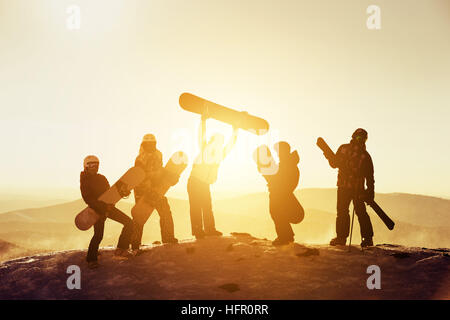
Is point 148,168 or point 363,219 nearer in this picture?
point 148,168

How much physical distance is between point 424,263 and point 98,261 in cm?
776

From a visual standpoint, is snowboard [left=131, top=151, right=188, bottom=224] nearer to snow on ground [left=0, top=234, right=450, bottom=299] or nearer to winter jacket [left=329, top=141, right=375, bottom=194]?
snow on ground [left=0, top=234, right=450, bottom=299]

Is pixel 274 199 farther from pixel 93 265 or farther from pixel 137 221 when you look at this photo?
pixel 93 265

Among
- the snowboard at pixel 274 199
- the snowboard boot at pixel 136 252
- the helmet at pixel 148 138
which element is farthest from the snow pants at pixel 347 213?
the snowboard boot at pixel 136 252

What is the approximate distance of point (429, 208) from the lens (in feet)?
379

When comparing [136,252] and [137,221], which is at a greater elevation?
[137,221]

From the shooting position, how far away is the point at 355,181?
31.8 feet

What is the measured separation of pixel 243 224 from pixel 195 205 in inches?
2502

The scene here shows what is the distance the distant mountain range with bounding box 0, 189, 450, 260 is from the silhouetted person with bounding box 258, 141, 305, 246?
30.8 m

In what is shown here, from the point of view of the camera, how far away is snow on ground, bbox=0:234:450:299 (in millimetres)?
6840

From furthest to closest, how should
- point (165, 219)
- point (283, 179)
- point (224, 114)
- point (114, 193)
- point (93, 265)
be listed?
1. point (224, 114)
2. point (165, 219)
3. point (283, 179)
4. point (114, 193)
5. point (93, 265)

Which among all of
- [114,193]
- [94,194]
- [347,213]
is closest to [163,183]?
[114,193]
